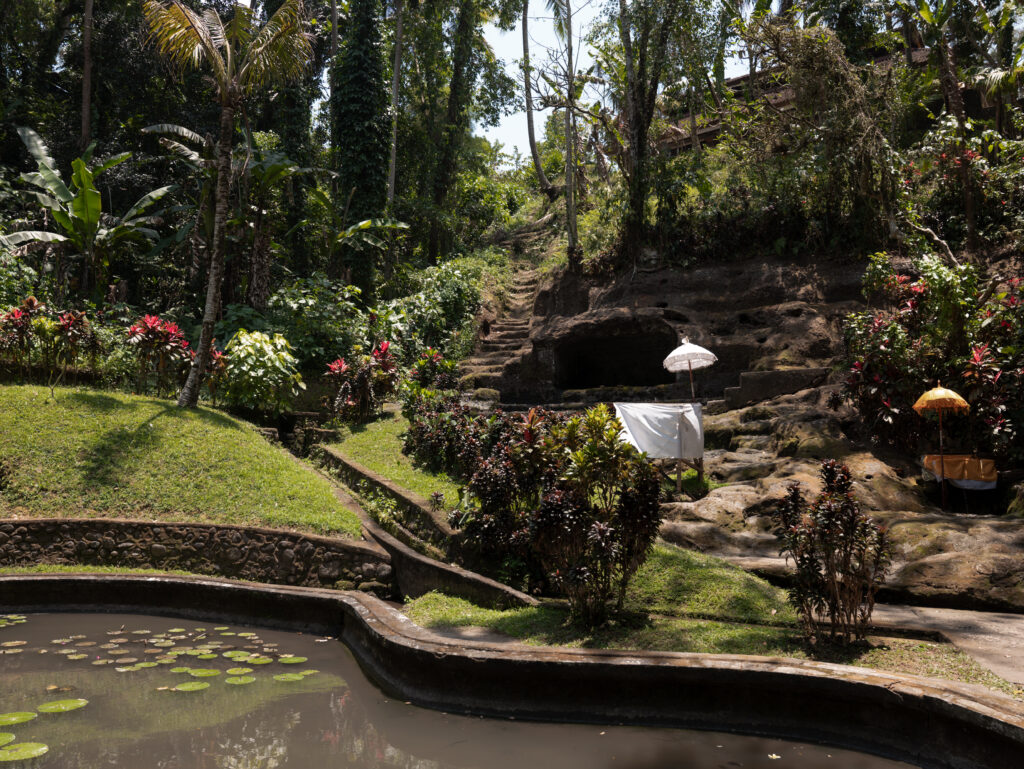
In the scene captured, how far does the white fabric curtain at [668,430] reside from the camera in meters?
8.99

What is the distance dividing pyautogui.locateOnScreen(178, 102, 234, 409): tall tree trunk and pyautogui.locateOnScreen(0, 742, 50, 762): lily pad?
7735 millimetres

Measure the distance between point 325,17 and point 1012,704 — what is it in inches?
1137

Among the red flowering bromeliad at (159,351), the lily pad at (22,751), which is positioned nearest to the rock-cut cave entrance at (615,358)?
the red flowering bromeliad at (159,351)

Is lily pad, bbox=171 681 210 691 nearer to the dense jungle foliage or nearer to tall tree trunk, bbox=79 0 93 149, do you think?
the dense jungle foliage

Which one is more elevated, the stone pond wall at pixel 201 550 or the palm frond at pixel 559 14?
the palm frond at pixel 559 14

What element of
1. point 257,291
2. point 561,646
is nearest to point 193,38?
point 257,291

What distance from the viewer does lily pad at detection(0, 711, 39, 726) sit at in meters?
4.34

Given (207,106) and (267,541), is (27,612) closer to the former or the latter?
(267,541)

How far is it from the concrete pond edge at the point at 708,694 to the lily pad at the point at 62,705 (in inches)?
78.3

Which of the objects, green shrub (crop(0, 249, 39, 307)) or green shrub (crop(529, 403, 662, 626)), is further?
A: green shrub (crop(0, 249, 39, 307))

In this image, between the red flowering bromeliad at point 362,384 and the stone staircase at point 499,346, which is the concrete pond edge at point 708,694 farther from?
the stone staircase at point 499,346

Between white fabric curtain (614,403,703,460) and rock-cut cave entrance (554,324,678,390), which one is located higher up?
rock-cut cave entrance (554,324,678,390)

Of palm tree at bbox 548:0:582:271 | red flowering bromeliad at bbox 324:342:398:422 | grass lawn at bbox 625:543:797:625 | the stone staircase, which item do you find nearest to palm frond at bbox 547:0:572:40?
palm tree at bbox 548:0:582:271

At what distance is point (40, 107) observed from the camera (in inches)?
813
